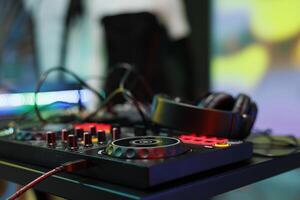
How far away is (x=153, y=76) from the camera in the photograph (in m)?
1.39

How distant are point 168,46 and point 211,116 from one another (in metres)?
0.82

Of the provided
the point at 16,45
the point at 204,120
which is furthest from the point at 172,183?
the point at 16,45

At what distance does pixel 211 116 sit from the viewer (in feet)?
1.87

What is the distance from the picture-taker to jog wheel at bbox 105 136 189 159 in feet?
1.39

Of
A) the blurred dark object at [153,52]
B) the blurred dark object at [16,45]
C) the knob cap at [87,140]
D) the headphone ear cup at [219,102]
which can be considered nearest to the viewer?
the knob cap at [87,140]

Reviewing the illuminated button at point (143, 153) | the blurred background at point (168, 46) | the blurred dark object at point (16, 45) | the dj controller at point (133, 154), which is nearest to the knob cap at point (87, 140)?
the dj controller at point (133, 154)

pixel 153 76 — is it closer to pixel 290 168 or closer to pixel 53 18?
pixel 53 18

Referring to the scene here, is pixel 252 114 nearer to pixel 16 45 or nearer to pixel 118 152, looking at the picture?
pixel 118 152

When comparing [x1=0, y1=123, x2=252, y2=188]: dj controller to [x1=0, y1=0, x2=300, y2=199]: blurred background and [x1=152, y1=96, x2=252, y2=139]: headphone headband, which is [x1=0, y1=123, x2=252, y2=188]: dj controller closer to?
[x1=152, y1=96, x2=252, y2=139]: headphone headband

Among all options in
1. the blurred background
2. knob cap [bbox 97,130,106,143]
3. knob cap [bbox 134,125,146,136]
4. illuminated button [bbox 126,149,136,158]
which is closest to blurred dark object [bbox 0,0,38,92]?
the blurred background

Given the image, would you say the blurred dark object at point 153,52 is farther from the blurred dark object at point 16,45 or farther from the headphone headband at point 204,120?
the headphone headband at point 204,120

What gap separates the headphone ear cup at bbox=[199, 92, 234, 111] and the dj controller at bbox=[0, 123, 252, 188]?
7 cm

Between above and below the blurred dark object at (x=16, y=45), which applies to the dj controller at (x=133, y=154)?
below

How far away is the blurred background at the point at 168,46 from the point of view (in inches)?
43.0
